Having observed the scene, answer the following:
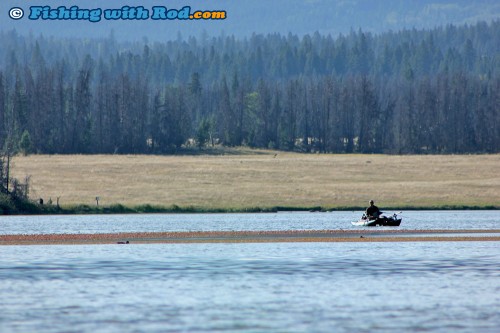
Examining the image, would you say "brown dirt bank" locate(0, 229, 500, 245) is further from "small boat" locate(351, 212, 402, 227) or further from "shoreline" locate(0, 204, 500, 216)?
"shoreline" locate(0, 204, 500, 216)

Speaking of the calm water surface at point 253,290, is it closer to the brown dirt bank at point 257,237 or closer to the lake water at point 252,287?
the lake water at point 252,287

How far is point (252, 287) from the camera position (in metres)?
32.4

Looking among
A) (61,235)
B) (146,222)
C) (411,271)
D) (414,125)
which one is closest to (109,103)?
(414,125)

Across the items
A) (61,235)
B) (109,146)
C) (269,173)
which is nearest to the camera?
(61,235)

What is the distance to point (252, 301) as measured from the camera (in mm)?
29219

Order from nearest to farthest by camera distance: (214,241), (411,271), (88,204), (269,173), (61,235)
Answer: (411,271)
(214,241)
(61,235)
(88,204)
(269,173)

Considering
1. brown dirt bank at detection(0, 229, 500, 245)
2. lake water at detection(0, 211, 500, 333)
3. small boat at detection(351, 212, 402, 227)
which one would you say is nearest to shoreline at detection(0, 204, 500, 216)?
small boat at detection(351, 212, 402, 227)

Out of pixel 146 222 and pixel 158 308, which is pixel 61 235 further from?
pixel 158 308

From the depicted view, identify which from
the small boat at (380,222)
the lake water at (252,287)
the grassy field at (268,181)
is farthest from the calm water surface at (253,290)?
the grassy field at (268,181)

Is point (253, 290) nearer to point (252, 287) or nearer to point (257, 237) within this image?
point (252, 287)

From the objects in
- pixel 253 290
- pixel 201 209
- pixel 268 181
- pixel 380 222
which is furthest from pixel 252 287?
pixel 268 181

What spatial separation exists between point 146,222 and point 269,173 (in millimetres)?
42307

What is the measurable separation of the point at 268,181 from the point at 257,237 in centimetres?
5319

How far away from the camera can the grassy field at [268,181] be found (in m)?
93.5
